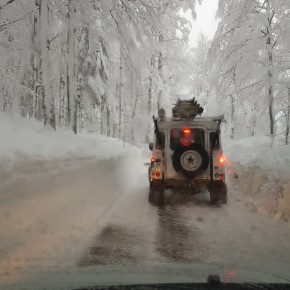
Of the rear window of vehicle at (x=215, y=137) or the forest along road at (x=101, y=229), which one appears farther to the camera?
the rear window of vehicle at (x=215, y=137)

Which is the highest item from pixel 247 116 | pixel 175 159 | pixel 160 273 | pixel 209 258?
pixel 247 116

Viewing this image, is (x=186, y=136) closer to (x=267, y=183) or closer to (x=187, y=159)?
(x=187, y=159)

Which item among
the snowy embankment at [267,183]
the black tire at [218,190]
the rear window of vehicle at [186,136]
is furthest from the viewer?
the rear window of vehicle at [186,136]

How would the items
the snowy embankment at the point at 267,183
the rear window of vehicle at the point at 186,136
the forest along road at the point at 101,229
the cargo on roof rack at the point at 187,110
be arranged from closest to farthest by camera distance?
the forest along road at the point at 101,229, the snowy embankment at the point at 267,183, the rear window of vehicle at the point at 186,136, the cargo on roof rack at the point at 187,110

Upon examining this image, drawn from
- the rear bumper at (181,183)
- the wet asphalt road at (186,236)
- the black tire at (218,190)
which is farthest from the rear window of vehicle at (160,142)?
the black tire at (218,190)

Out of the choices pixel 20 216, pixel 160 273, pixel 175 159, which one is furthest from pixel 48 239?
pixel 175 159

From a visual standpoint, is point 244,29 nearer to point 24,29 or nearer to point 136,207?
point 24,29

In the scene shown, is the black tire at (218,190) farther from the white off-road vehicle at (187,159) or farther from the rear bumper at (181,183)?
the rear bumper at (181,183)

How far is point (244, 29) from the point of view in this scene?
60.6 ft

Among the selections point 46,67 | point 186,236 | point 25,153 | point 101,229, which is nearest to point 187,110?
point 46,67

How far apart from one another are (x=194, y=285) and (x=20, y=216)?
389 centimetres

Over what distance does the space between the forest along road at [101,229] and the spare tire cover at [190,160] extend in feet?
3.19

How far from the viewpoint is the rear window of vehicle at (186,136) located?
11.6 m

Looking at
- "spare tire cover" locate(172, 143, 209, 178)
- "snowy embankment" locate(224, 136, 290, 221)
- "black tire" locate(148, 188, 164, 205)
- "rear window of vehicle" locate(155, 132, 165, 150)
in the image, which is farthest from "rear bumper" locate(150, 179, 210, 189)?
"snowy embankment" locate(224, 136, 290, 221)
